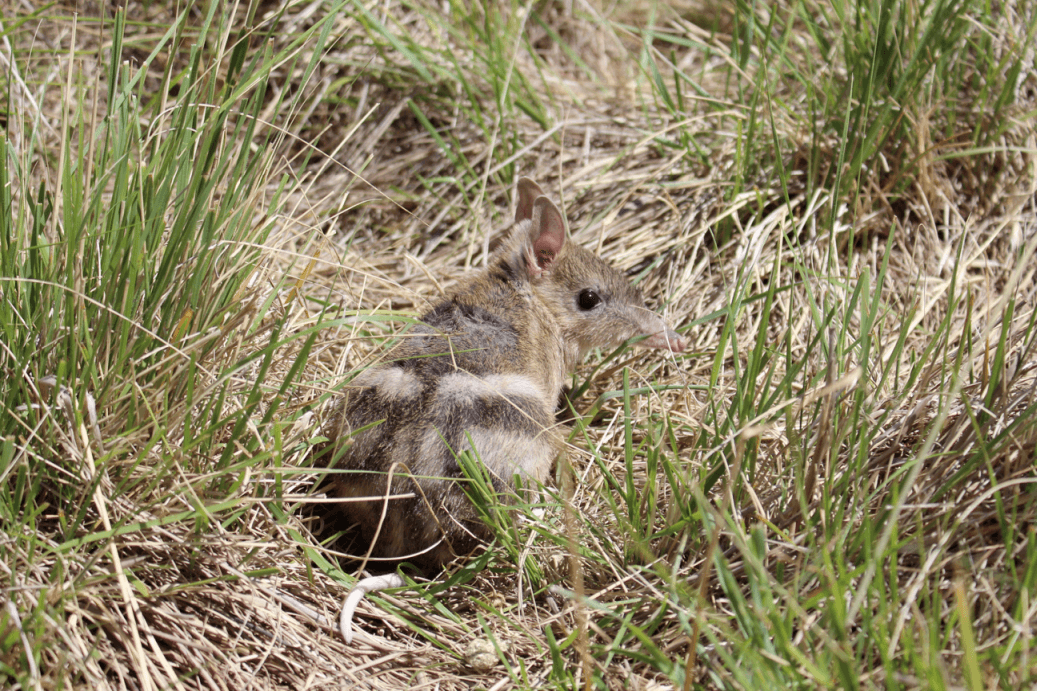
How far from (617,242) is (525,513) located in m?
1.99

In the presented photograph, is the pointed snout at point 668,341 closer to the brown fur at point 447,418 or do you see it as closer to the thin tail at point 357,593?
the brown fur at point 447,418

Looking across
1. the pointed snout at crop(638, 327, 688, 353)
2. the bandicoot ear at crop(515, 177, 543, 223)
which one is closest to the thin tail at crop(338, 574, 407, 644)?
the pointed snout at crop(638, 327, 688, 353)

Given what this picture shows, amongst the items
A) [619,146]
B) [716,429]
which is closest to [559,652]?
[716,429]

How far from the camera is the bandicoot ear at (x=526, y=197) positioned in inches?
155

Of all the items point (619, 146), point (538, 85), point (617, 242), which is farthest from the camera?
point (538, 85)

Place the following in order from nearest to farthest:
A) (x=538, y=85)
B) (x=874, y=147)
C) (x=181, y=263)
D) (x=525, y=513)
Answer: (x=181, y=263) < (x=525, y=513) < (x=874, y=147) < (x=538, y=85)

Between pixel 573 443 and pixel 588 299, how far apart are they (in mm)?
841

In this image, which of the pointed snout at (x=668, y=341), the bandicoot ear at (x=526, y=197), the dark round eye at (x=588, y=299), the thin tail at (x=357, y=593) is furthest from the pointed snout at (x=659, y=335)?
the thin tail at (x=357, y=593)

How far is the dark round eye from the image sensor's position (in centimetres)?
404

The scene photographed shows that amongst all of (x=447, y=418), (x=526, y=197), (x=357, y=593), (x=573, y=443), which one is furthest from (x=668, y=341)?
(x=357, y=593)

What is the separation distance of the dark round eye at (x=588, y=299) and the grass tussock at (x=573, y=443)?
32cm

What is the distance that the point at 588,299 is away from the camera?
13.3 feet

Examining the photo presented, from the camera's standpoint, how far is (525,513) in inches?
114

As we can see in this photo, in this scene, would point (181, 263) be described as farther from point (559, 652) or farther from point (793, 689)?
point (793, 689)
